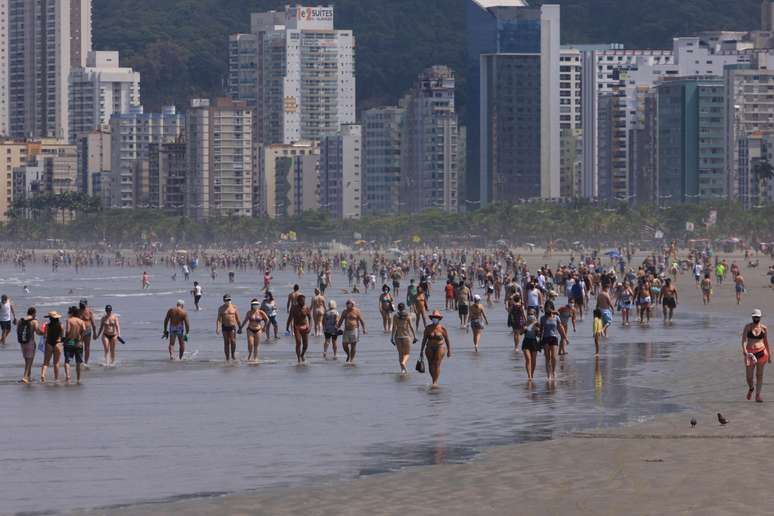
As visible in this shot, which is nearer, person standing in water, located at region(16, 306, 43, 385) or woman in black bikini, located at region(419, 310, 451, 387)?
woman in black bikini, located at region(419, 310, 451, 387)

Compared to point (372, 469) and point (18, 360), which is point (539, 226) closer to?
point (18, 360)

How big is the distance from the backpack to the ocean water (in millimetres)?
823

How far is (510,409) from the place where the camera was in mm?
24562

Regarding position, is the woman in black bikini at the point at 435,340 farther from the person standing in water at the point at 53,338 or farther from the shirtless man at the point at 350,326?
the person standing in water at the point at 53,338

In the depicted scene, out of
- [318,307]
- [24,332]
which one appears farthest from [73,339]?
[318,307]

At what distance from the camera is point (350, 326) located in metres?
32.4

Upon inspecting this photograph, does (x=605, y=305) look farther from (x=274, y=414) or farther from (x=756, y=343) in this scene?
(x=274, y=414)

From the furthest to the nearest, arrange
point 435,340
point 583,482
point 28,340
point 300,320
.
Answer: point 300,320
point 28,340
point 435,340
point 583,482

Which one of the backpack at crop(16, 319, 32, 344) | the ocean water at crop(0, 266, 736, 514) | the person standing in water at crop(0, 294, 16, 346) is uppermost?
the backpack at crop(16, 319, 32, 344)

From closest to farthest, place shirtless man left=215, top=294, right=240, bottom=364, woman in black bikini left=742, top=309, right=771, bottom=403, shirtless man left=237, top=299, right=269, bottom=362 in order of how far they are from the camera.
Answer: woman in black bikini left=742, top=309, right=771, bottom=403 < shirtless man left=215, top=294, right=240, bottom=364 < shirtless man left=237, top=299, right=269, bottom=362

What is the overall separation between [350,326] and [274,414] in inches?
326

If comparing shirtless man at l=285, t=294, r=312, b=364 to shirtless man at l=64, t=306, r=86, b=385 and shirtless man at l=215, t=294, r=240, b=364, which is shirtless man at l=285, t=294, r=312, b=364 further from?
shirtless man at l=64, t=306, r=86, b=385

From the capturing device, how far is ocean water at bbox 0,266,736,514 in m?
18.4

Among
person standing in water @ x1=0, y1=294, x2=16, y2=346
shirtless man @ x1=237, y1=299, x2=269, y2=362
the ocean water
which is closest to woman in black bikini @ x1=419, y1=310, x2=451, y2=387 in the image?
the ocean water
